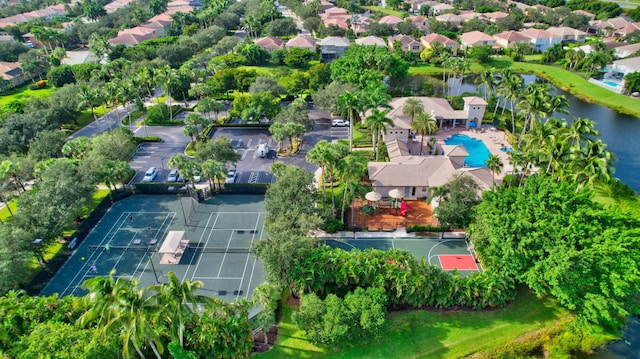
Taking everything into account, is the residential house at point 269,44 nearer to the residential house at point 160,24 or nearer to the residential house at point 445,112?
the residential house at point 160,24

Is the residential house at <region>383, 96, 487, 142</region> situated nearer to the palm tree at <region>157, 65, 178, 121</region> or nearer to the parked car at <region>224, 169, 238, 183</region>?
the parked car at <region>224, 169, 238, 183</region>

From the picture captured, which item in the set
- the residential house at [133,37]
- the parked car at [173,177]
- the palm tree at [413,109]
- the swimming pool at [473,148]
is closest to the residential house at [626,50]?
A: the swimming pool at [473,148]

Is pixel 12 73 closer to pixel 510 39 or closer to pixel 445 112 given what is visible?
pixel 445 112

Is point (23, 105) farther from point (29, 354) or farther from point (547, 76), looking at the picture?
point (547, 76)

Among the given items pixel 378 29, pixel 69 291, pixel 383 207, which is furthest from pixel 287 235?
pixel 378 29

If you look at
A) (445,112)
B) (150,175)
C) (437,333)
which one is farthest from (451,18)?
(437,333)
